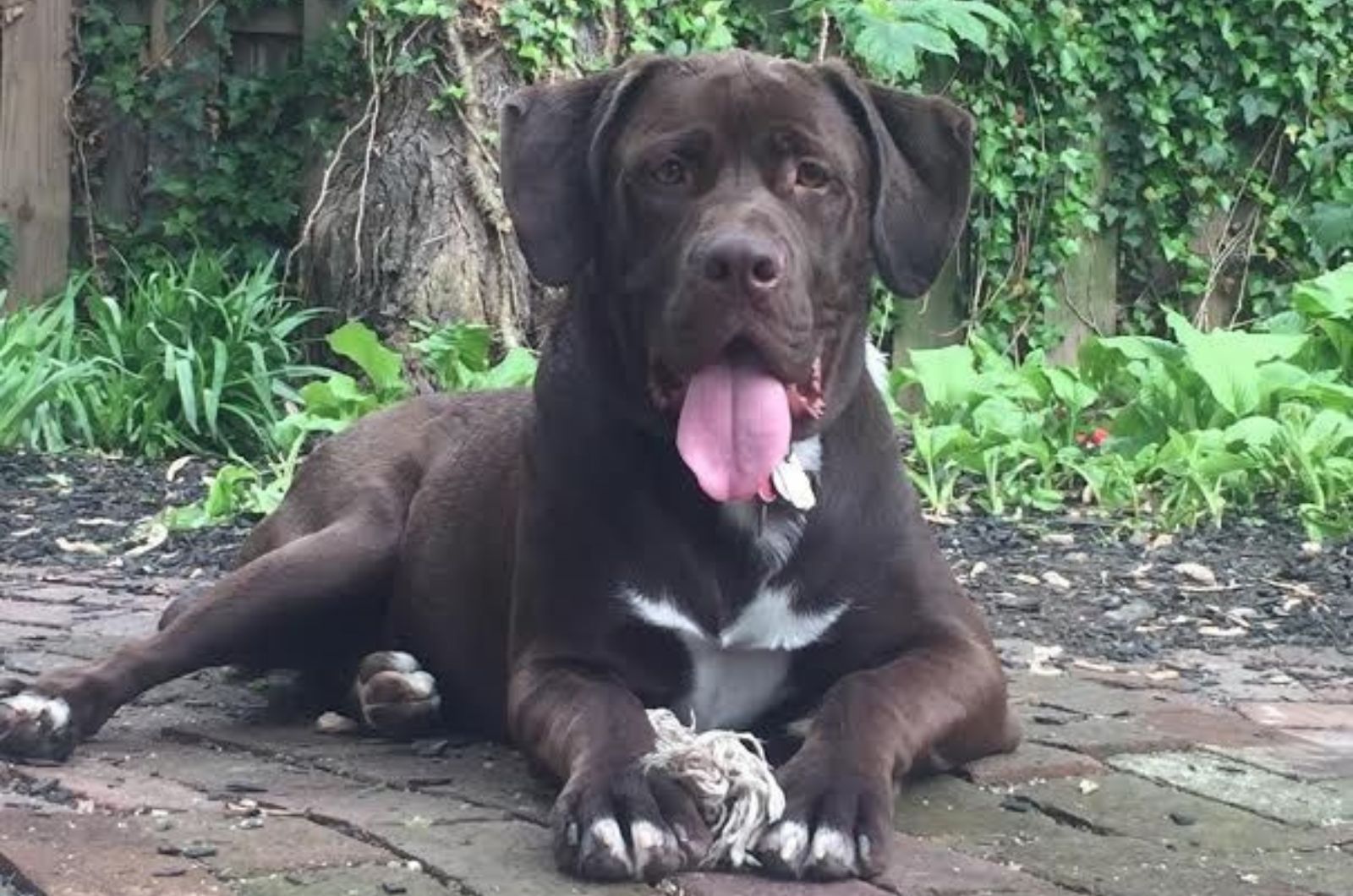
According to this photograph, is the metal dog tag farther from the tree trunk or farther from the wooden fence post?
the wooden fence post

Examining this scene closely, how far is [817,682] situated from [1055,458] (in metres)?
3.56

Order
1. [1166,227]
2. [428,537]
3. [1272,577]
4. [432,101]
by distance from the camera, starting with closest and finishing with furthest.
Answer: [428,537]
[1272,577]
[432,101]
[1166,227]

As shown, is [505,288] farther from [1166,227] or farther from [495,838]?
[495,838]

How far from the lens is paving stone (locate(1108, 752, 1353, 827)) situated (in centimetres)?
386

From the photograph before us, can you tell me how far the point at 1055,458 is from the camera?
7332 mm

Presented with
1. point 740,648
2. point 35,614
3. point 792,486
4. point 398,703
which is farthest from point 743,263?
point 35,614

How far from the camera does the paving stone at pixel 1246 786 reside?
3.86 meters

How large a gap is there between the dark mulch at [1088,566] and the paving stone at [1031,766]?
1.35 metres

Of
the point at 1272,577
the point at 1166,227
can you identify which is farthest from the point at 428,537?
the point at 1166,227

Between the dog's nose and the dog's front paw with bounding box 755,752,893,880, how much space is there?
728 millimetres

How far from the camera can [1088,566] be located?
6.35m

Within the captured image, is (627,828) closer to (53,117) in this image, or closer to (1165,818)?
(1165,818)

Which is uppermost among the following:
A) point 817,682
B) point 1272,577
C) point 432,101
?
point 432,101

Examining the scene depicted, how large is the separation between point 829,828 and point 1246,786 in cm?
113
